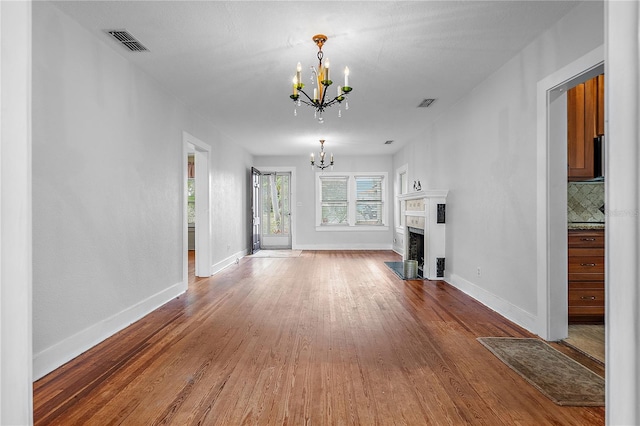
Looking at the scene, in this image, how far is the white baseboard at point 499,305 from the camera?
3.20m

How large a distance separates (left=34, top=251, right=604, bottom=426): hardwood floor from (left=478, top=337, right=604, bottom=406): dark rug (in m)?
0.07

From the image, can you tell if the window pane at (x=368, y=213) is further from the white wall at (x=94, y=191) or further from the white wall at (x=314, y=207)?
the white wall at (x=94, y=191)

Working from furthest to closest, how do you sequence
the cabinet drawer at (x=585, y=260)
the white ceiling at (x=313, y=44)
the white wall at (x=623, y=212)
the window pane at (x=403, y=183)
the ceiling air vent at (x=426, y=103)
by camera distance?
the window pane at (x=403, y=183) → the ceiling air vent at (x=426, y=103) → the cabinet drawer at (x=585, y=260) → the white ceiling at (x=313, y=44) → the white wall at (x=623, y=212)

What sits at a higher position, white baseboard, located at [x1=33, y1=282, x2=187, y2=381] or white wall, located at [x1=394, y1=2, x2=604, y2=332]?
white wall, located at [x1=394, y1=2, x2=604, y2=332]

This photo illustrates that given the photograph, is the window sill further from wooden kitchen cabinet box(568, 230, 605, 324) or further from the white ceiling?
wooden kitchen cabinet box(568, 230, 605, 324)

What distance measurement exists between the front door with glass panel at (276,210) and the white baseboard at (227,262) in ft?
5.12

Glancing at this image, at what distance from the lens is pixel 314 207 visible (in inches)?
383

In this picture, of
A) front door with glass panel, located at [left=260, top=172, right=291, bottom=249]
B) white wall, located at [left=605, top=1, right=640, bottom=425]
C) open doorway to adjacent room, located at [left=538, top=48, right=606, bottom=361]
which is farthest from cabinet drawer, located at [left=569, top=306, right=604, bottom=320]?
front door with glass panel, located at [left=260, top=172, right=291, bottom=249]

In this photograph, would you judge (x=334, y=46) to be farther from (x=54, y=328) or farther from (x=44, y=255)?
(x=54, y=328)

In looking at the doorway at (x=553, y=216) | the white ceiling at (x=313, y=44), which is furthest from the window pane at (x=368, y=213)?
the doorway at (x=553, y=216)

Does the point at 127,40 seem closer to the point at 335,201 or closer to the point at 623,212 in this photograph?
the point at 623,212

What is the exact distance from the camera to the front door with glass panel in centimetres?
979

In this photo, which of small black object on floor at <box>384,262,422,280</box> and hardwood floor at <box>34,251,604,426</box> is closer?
hardwood floor at <box>34,251,604,426</box>

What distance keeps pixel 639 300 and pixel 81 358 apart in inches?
126
